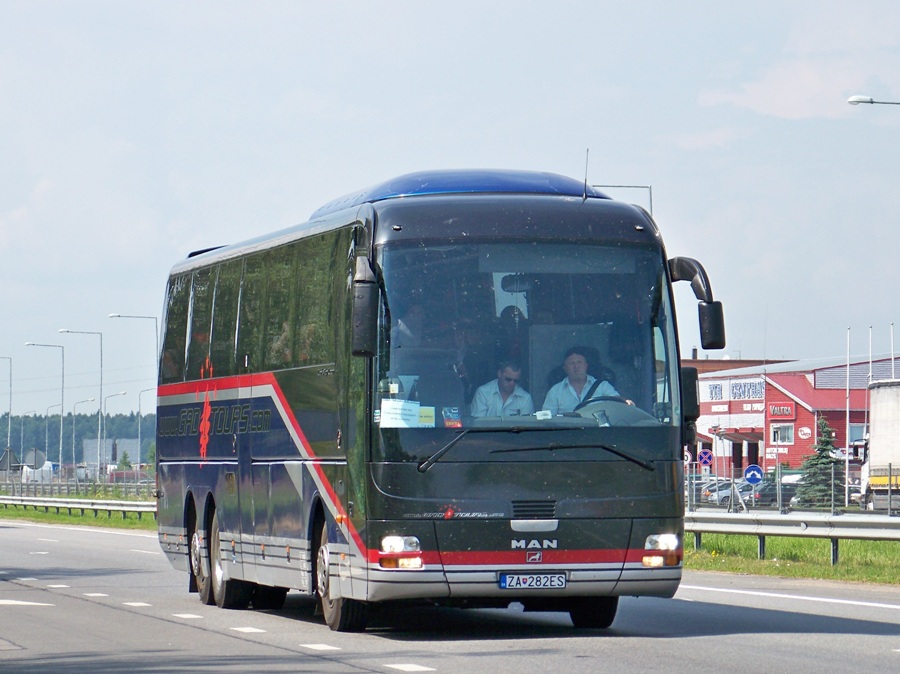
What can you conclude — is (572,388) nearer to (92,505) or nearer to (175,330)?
(175,330)

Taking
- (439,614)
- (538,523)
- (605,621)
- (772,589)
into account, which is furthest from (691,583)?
(538,523)

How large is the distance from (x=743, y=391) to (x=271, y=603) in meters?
82.0

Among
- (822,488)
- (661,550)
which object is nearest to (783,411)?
(822,488)

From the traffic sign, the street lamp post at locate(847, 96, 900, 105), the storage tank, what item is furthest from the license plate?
the storage tank

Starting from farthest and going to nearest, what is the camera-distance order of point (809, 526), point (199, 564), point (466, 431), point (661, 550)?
point (809, 526)
point (199, 564)
point (661, 550)
point (466, 431)

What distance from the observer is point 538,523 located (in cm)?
1335

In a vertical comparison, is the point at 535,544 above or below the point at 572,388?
below

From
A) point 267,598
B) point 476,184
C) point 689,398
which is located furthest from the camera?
point 267,598

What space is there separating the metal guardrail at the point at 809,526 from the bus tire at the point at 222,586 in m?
8.59

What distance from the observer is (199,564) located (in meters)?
18.8

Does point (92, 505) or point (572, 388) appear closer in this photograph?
point (572, 388)

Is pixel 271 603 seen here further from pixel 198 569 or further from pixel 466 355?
pixel 466 355

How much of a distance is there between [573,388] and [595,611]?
7.87 ft

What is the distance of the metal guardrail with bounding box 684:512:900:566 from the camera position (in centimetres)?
2260
